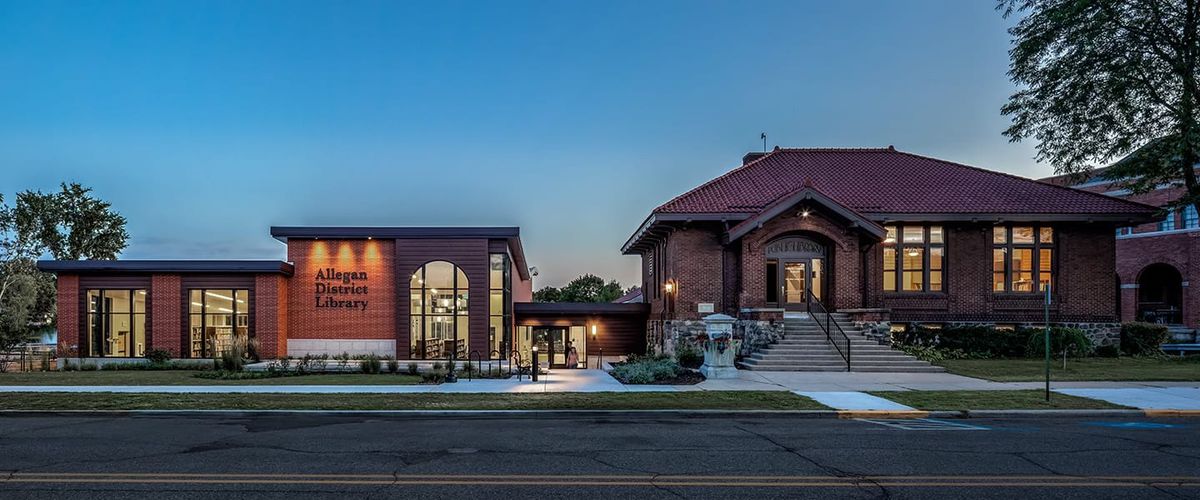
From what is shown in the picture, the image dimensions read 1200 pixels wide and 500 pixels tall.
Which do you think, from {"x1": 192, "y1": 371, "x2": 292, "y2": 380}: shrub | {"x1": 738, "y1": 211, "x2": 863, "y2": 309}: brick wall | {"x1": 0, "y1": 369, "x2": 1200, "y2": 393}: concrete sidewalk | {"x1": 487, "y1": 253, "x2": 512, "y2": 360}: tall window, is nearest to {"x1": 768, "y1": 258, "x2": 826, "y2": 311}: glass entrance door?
{"x1": 738, "y1": 211, "x2": 863, "y2": 309}: brick wall

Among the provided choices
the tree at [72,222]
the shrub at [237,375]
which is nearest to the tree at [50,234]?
the tree at [72,222]

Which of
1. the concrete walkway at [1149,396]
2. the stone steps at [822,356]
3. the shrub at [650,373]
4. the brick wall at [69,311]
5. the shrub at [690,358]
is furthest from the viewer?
the brick wall at [69,311]

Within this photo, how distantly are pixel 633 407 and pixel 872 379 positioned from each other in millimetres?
8513

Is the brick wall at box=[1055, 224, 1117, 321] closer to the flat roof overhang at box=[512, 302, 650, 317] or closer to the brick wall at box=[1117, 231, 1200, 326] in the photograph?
the flat roof overhang at box=[512, 302, 650, 317]

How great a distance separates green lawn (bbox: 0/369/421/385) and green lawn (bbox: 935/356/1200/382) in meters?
16.4

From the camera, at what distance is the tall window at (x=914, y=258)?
85.7ft

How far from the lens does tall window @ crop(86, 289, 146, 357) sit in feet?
88.2

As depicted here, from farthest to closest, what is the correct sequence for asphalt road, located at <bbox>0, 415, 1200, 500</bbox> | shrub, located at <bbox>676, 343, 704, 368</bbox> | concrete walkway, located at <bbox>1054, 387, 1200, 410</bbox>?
1. shrub, located at <bbox>676, 343, 704, 368</bbox>
2. concrete walkway, located at <bbox>1054, 387, 1200, 410</bbox>
3. asphalt road, located at <bbox>0, 415, 1200, 500</bbox>

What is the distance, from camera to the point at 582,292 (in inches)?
3270

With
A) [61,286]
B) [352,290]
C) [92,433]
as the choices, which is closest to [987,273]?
[352,290]

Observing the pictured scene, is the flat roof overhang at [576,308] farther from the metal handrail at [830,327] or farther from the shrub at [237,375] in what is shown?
the shrub at [237,375]

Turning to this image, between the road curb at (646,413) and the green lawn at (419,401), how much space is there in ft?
0.90

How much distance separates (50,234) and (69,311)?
1207 inches

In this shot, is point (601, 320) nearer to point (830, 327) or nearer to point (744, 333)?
point (744, 333)
